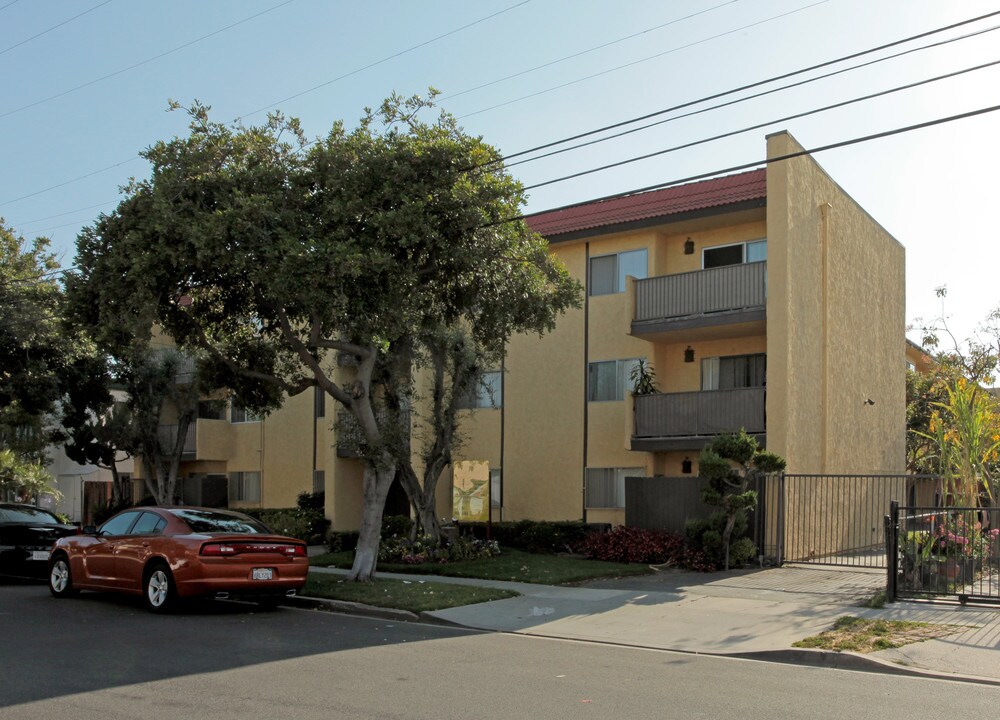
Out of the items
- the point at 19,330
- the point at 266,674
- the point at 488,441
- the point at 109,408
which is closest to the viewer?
the point at 266,674

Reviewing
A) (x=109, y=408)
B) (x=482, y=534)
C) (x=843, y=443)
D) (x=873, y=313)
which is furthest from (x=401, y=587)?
(x=109, y=408)

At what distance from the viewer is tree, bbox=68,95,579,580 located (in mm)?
14008

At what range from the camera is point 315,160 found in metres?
15.1

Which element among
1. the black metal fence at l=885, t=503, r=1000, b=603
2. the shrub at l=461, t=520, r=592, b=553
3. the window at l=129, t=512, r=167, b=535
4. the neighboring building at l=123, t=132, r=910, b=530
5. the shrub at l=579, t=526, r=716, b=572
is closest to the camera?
the black metal fence at l=885, t=503, r=1000, b=603

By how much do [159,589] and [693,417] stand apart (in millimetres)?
11897

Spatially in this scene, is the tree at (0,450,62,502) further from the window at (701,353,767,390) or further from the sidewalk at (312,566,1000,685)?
the window at (701,353,767,390)

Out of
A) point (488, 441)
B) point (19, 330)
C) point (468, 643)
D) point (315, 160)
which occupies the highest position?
point (315, 160)

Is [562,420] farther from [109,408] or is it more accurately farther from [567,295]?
[109,408]

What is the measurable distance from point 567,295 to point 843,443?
31.0 ft

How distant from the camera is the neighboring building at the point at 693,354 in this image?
20344 millimetres

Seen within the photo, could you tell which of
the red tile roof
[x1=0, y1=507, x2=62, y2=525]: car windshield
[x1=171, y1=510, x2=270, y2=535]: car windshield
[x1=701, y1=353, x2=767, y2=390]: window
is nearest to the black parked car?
[x1=0, y1=507, x2=62, y2=525]: car windshield

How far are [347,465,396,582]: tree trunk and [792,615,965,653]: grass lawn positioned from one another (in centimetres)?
702

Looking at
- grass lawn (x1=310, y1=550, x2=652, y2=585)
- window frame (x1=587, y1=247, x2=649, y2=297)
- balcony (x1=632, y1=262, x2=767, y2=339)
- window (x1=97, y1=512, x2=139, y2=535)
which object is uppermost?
window frame (x1=587, y1=247, x2=649, y2=297)

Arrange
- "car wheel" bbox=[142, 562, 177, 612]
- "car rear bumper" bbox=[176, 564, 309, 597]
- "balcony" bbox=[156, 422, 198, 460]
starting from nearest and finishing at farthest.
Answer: "car rear bumper" bbox=[176, 564, 309, 597], "car wheel" bbox=[142, 562, 177, 612], "balcony" bbox=[156, 422, 198, 460]
